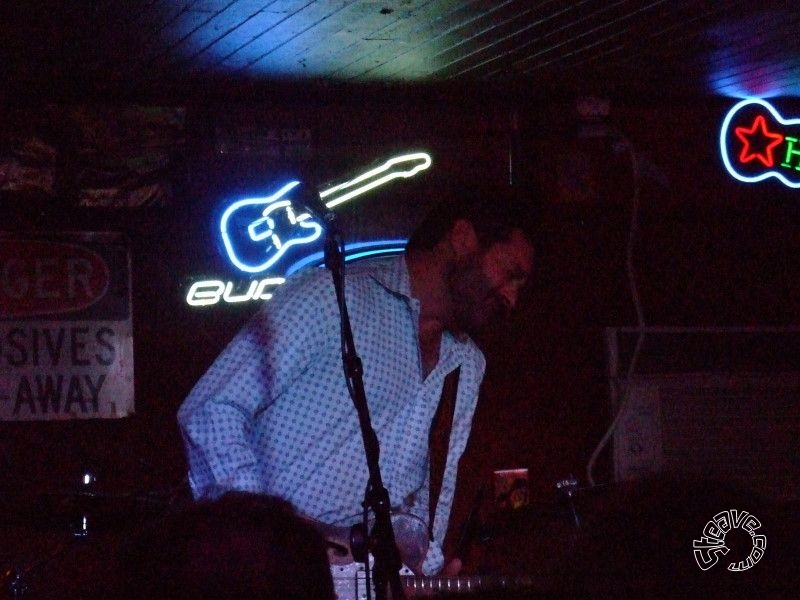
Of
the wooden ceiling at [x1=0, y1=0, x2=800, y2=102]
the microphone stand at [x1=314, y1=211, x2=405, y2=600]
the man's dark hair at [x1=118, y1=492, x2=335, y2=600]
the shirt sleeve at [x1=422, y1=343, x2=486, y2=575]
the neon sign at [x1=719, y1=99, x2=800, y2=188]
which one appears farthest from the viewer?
the neon sign at [x1=719, y1=99, x2=800, y2=188]

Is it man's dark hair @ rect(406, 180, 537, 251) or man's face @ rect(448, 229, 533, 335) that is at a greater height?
man's dark hair @ rect(406, 180, 537, 251)

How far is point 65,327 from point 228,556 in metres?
4.69

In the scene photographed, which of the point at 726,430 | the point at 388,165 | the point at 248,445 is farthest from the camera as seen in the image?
the point at 726,430

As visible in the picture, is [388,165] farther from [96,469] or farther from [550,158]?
[96,469]

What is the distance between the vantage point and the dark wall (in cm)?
581

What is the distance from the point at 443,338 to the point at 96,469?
99.8 inches

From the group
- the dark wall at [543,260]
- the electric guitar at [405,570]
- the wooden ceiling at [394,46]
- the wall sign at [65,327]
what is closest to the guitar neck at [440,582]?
the electric guitar at [405,570]

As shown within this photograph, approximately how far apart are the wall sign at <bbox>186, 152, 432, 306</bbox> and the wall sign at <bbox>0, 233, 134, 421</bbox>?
41 centimetres

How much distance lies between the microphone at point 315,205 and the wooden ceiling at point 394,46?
1736mm

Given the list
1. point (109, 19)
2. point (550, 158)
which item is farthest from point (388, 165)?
point (109, 19)

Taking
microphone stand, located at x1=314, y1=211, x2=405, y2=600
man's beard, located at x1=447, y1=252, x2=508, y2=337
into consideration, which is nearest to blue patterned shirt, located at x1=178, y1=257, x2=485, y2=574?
man's beard, located at x1=447, y1=252, x2=508, y2=337

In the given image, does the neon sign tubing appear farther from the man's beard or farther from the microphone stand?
the microphone stand

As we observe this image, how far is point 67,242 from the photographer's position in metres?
5.77

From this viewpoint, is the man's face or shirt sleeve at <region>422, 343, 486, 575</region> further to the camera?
shirt sleeve at <region>422, 343, 486, 575</region>
